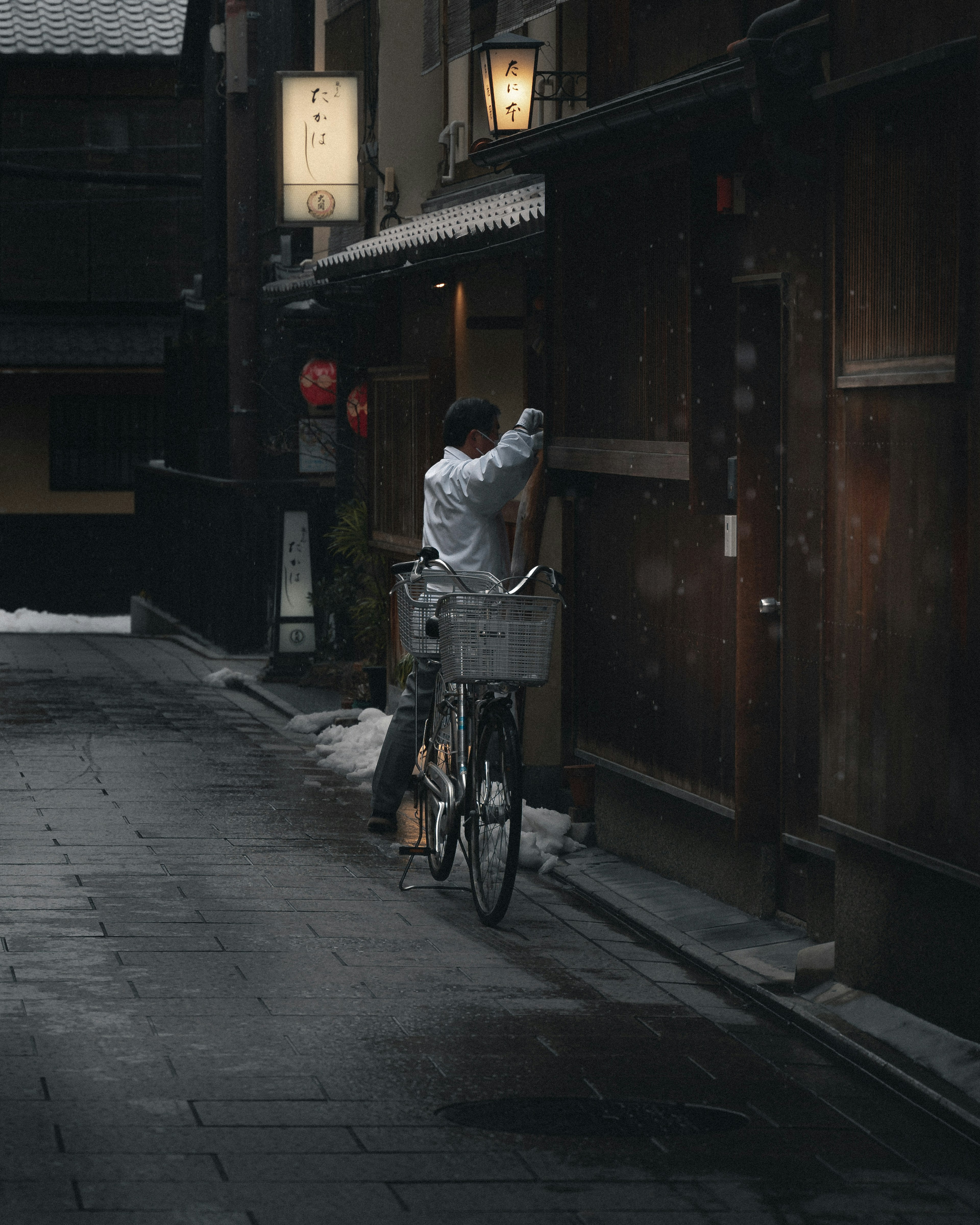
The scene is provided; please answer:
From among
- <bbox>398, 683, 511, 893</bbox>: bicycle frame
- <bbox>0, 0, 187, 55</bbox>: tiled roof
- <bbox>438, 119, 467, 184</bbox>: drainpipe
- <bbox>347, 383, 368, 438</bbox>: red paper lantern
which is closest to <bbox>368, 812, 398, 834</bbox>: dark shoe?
<bbox>398, 683, 511, 893</bbox>: bicycle frame

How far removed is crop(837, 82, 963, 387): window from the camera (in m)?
6.68

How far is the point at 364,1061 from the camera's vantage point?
6594 millimetres

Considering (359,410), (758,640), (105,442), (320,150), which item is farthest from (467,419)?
(105,442)

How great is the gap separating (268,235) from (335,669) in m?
7.04

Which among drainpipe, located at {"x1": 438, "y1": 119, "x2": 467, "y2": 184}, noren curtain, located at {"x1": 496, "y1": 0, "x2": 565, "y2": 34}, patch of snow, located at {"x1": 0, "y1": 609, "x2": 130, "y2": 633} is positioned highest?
noren curtain, located at {"x1": 496, "y1": 0, "x2": 565, "y2": 34}

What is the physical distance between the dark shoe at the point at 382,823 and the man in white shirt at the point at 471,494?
2.51ft

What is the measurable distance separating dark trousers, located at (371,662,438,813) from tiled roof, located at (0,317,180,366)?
2170 centimetres

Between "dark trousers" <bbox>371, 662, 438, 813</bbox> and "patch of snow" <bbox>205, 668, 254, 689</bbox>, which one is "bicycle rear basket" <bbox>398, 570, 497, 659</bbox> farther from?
"patch of snow" <bbox>205, 668, 254, 689</bbox>

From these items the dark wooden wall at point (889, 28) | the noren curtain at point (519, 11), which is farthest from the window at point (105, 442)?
the dark wooden wall at point (889, 28)

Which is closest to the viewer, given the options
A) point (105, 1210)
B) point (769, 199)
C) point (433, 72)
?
point (105, 1210)

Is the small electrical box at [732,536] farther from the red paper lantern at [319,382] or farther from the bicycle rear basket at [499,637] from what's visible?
the red paper lantern at [319,382]

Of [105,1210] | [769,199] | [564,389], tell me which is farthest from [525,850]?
[105,1210]

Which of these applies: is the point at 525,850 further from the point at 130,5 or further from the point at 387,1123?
the point at 130,5

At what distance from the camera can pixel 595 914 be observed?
9344 millimetres
